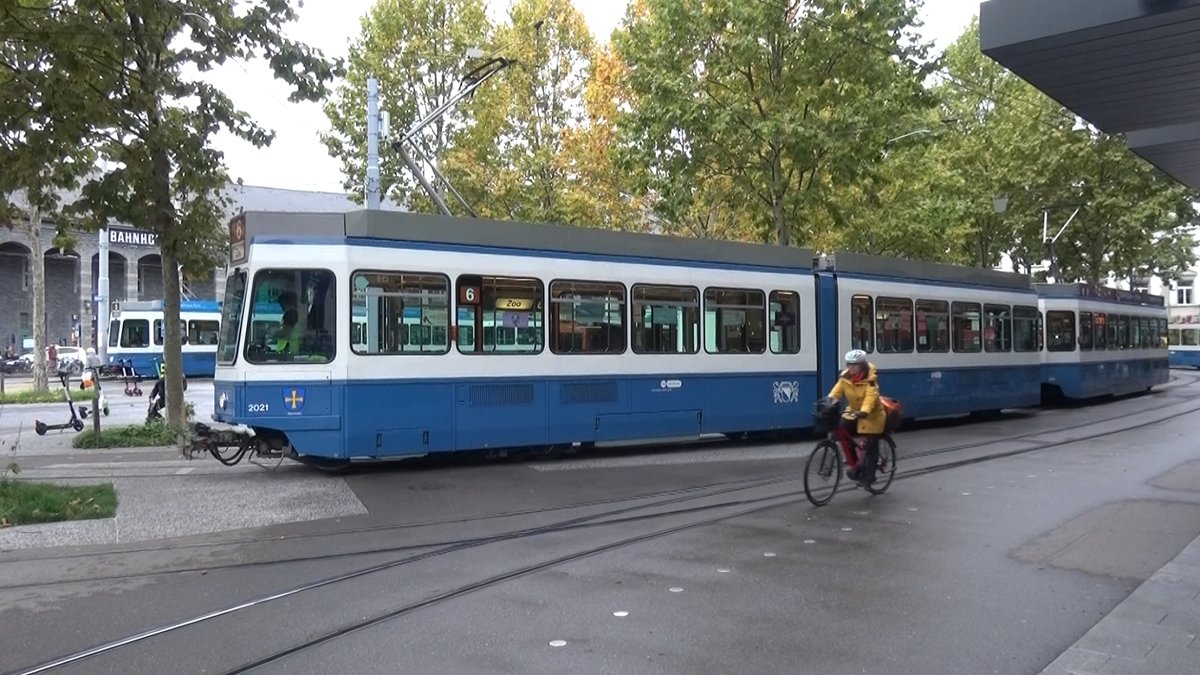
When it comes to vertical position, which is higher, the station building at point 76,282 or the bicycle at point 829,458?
the station building at point 76,282

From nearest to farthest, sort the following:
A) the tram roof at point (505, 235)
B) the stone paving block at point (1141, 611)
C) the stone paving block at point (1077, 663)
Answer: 1. the stone paving block at point (1077, 663)
2. the stone paving block at point (1141, 611)
3. the tram roof at point (505, 235)

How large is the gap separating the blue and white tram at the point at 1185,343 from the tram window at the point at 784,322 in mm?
42612

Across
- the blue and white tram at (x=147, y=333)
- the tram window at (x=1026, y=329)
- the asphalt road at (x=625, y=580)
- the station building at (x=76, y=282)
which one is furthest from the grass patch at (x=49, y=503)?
the station building at (x=76, y=282)

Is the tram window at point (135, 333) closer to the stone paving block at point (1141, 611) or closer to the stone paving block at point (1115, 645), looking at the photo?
the stone paving block at point (1141, 611)

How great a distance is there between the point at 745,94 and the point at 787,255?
5803 mm

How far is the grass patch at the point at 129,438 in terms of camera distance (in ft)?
51.0

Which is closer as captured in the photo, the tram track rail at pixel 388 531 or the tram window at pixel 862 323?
the tram track rail at pixel 388 531

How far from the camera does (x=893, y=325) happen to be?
1791cm

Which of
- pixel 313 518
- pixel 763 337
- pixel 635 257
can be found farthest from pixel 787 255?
pixel 313 518

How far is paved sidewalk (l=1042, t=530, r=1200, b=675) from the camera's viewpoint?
5.02m

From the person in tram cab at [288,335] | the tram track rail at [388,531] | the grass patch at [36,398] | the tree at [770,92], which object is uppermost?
the tree at [770,92]

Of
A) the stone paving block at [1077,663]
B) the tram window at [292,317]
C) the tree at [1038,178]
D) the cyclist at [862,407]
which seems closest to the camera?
the stone paving block at [1077,663]

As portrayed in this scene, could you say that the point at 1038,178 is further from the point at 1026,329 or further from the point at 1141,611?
the point at 1141,611

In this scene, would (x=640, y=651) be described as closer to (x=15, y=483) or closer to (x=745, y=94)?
(x=15, y=483)
